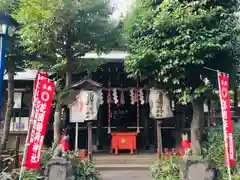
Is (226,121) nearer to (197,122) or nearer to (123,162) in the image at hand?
(197,122)

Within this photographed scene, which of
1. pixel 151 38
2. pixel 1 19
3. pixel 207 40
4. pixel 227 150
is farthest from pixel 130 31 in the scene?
pixel 227 150

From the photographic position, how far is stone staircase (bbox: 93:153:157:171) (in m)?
10.2

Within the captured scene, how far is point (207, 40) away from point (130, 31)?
8.87 ft

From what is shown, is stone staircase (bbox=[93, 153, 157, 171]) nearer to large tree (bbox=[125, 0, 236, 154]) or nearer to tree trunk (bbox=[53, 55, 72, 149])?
tree trunk (bbox=[53, 55, 72, 149])

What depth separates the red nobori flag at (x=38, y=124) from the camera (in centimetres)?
646

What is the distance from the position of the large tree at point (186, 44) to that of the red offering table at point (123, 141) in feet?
15.0

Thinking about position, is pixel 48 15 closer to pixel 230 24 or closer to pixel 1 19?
pixel 1 19

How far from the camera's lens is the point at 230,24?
7562mm

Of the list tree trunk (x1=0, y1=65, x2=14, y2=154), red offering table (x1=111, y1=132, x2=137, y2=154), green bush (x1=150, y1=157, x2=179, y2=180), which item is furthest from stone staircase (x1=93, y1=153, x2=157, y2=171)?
tree trunk (x1=0, y1=65, x2=14, y2=154)

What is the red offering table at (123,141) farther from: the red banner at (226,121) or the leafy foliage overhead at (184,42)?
the red banner at (226,121)

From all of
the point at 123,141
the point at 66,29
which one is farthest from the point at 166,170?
the point at 66,29

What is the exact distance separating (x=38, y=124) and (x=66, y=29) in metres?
3.09

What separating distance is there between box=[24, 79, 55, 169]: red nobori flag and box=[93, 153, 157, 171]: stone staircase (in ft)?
13.5

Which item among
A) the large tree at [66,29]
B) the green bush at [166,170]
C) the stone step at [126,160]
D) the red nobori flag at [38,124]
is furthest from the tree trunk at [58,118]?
the stone step at [126,160]
